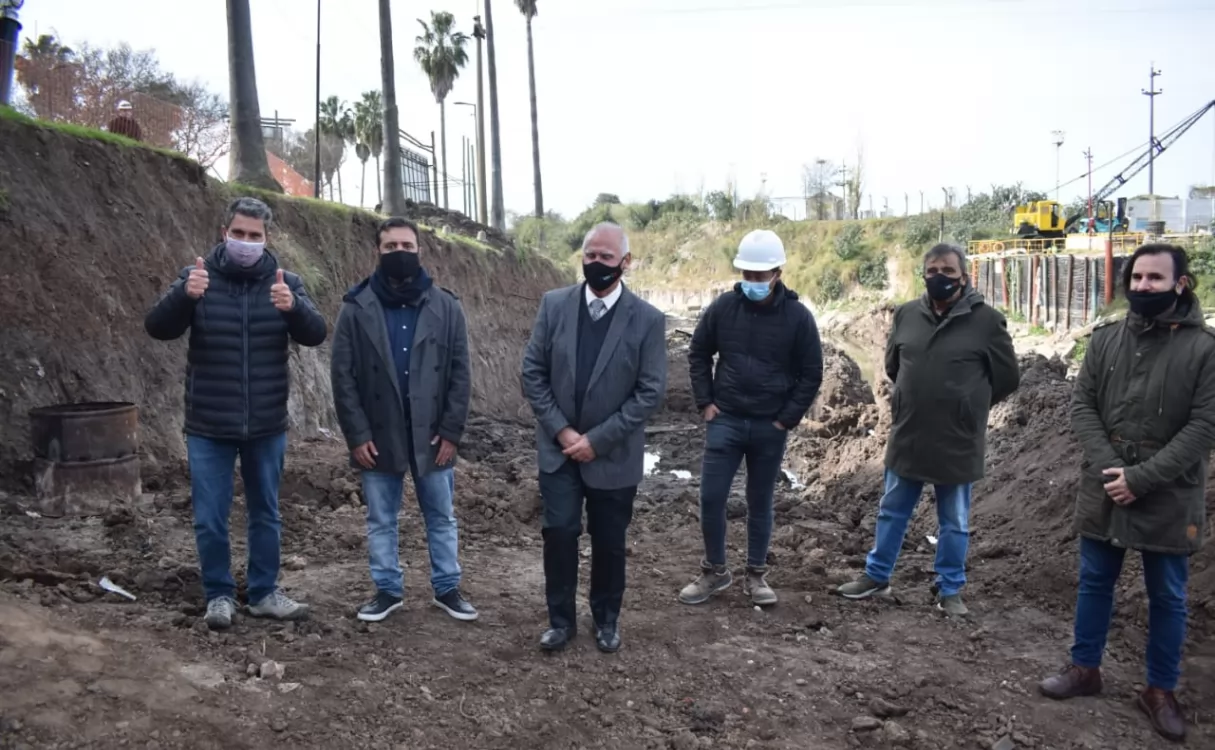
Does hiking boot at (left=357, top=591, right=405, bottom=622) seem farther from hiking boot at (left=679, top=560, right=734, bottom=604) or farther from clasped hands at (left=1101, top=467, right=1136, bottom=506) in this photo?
clasped hands at (left=1101, top=467, right=1136, bottom=506)

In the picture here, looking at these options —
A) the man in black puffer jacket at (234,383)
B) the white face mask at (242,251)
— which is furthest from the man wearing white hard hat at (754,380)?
the white face mask at (242,251)

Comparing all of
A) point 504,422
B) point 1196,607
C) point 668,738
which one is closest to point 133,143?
point 504,422

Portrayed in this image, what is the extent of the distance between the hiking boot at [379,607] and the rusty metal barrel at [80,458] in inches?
94.9

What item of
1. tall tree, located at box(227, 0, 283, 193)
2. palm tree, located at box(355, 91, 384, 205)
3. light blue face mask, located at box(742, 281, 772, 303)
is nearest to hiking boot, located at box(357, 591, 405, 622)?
light blue face mask, located at box(742, 281, 772, 303)

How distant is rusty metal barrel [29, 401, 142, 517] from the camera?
18.5 ft

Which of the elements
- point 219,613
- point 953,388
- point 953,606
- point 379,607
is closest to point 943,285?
point 953,388

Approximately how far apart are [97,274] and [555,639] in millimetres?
5841

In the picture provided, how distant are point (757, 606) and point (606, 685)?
4.94 ft

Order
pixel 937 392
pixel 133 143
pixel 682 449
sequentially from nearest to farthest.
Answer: pixel 937 392 < pixel 133 143 < pixel 682 449

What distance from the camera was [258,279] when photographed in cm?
425

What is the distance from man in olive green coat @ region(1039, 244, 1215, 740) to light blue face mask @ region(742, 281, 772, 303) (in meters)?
1.68

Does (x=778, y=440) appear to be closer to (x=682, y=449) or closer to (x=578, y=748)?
(x=578, y=748)

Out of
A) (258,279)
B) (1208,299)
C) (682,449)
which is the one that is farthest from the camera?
(1208,299)

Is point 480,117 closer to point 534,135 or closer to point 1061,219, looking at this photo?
point 534,135
